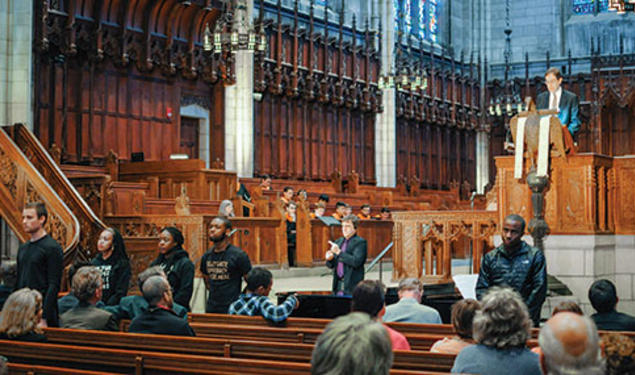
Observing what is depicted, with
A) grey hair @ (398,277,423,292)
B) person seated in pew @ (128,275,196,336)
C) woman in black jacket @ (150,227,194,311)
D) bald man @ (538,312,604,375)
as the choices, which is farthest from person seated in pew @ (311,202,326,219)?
bald man @ (538,312,604,375)

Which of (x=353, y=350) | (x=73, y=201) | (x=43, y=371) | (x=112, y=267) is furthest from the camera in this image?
(x=73, y=201)

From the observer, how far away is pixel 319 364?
256cm

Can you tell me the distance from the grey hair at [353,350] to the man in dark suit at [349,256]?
5.37 metres

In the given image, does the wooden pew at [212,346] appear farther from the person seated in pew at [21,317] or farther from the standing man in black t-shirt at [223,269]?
the standing man in black t-shirt at [223,269]

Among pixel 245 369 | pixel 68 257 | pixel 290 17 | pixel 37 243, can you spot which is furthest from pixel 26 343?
pixel 290 17

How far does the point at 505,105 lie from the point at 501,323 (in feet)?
72.1

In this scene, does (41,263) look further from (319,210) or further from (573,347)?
(319,210)

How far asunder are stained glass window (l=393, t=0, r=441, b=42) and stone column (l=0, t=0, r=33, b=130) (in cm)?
1232

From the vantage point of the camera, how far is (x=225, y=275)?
→ 6.90 meters

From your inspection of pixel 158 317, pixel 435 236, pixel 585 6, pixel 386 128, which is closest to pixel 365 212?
pixel 435 236

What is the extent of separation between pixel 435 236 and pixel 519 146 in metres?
2.68

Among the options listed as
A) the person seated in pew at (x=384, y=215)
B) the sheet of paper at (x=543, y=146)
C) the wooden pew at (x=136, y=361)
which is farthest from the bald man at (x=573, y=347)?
the person seated in pew at (x=384, y=215)

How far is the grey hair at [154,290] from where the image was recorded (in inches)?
207

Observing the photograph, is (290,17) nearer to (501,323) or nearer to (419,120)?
(419,120)
